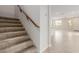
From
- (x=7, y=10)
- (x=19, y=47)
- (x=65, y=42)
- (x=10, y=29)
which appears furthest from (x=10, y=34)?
(x=65, y=42)

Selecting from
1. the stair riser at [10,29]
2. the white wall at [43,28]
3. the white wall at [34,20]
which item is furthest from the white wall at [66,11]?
the stair riser at [10,29]

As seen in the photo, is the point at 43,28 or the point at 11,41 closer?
the point at 11,41

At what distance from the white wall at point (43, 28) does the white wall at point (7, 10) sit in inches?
15.8

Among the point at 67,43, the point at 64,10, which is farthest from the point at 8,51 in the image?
the point at 64,10

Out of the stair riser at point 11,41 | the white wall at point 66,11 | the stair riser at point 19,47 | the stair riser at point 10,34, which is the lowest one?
the stair riser at point 19,47

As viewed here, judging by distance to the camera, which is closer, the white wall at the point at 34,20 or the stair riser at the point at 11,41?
the stair riser at the point at 11,41

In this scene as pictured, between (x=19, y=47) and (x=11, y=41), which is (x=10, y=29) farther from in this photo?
(x=19, y=47)

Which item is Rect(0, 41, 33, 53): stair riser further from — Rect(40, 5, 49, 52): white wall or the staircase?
Rect(40, 5, 49, 52): white wall

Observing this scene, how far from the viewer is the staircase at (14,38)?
5.20 feet

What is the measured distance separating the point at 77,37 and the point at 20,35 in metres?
0.80

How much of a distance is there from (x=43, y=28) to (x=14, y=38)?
430mm

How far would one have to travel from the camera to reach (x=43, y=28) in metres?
1.71

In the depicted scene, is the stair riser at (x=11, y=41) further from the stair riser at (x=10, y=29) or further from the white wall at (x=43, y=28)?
the white wall at (x=43, y=28)

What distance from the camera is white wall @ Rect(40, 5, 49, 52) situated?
168 centimetres
